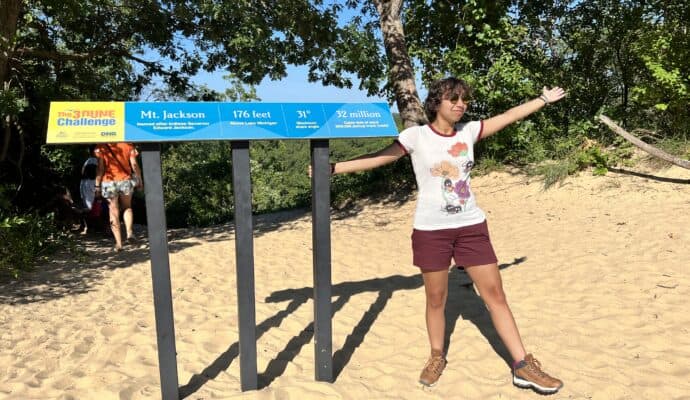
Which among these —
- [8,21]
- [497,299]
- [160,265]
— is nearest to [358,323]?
[497,299]

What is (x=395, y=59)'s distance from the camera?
9.20 m

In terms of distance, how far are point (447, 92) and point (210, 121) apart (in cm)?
125

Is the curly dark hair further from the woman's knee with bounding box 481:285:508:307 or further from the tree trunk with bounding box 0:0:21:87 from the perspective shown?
the tree trunk with bounding box 0:0:21:87

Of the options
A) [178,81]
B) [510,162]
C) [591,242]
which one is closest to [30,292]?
[178,81]

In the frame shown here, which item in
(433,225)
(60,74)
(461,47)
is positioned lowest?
(433,225)

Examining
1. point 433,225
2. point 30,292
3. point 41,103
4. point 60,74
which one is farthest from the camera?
point 60,74

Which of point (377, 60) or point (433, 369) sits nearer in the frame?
point (433, 369)

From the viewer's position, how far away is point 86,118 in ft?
7.87

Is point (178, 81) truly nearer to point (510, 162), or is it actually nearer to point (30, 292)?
point (30, 292)

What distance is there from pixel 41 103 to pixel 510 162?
830 centimetres

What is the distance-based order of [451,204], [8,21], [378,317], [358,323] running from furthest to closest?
1. [8,21]
2. [378,317]
3. [358,323]
4. [451,204]

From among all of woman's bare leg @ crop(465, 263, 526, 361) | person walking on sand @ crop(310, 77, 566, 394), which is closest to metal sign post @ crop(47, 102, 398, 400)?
person walking on sand @ crop(310, 77, 566, 394)

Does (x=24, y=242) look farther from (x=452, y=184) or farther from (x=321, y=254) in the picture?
(x=452, y=184)

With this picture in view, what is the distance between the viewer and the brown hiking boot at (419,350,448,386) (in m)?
2.93
